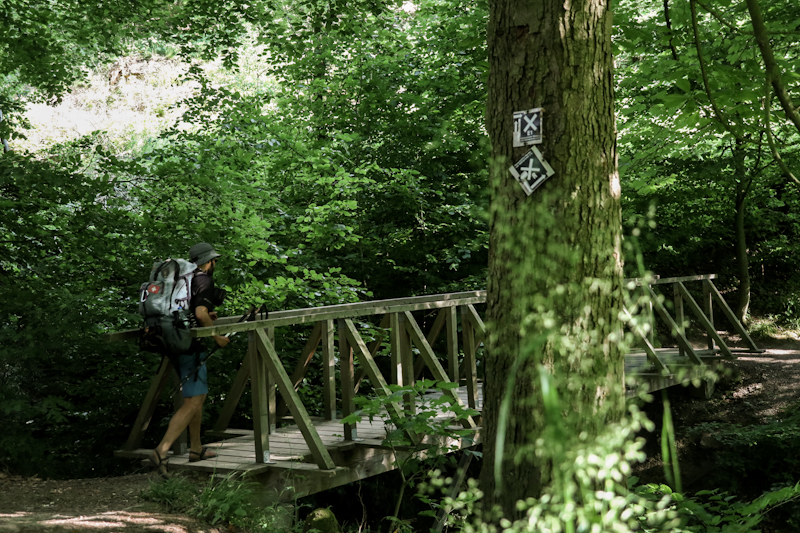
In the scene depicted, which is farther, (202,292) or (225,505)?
(202,292)

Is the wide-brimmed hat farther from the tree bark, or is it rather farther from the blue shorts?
the tree bark

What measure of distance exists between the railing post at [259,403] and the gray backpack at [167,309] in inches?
17.5

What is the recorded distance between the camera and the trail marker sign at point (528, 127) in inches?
108

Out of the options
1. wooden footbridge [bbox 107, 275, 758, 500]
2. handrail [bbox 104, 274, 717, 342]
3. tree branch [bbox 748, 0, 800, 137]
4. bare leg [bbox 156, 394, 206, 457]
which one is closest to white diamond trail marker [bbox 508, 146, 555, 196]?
handrail [bbox 104, 274, 717, 342]

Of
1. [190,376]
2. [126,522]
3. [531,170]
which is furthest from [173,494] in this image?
[531,170]

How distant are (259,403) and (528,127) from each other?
2852 millimetres

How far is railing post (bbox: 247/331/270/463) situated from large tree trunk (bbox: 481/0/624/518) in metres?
2.23

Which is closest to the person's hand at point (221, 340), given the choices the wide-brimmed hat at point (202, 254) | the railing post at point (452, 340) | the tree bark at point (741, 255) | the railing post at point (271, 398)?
the wide-brimmed hat at point (202, 254)

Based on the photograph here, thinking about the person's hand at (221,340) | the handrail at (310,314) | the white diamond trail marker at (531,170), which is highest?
the white diamond trail marker at (531,170)

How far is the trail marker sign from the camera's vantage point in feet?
9.01

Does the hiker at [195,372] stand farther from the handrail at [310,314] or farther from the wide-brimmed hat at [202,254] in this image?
the handrail at [310,314]

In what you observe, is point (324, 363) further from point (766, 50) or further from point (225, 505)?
point (766, 50)

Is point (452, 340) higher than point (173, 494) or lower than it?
higher

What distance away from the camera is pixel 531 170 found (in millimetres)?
2756
